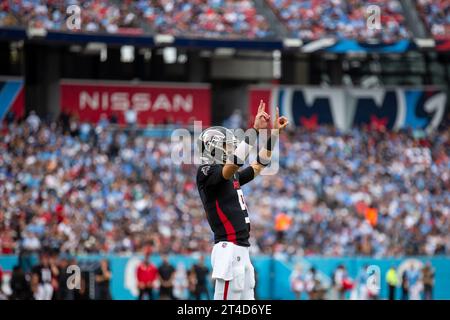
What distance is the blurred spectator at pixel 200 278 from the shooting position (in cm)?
1752

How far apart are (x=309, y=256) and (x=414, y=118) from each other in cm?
1064

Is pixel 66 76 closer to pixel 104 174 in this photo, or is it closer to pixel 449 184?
pixel 104 174

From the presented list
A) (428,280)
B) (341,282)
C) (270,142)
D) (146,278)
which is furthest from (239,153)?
(428,280)

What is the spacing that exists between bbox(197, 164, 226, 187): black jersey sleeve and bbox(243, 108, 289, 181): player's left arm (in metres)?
0.34

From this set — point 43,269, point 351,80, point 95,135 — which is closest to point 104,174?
point 95,135

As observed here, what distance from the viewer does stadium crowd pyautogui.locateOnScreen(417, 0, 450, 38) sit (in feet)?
89.6

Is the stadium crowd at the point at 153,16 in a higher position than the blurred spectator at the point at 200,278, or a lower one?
higher

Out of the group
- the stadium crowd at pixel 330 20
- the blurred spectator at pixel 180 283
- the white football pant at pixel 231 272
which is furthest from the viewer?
the stadium crowd at pixel 330 20

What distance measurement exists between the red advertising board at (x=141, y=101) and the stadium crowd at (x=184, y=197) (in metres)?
1.76

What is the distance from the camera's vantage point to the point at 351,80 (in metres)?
29.3

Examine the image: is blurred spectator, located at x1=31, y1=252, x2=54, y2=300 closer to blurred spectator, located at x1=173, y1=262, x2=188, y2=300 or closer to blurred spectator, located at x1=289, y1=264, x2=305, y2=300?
blurred spectator, located at x1=173, y1=262, x2=188, y2=300

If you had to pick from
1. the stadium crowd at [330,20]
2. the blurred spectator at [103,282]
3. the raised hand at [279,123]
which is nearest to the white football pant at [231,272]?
the raised hand at [279,123]

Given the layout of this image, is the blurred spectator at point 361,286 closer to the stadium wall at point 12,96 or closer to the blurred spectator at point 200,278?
the blurred spectator at point 200,278

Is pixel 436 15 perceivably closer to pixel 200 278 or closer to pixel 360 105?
pixel 360 105
